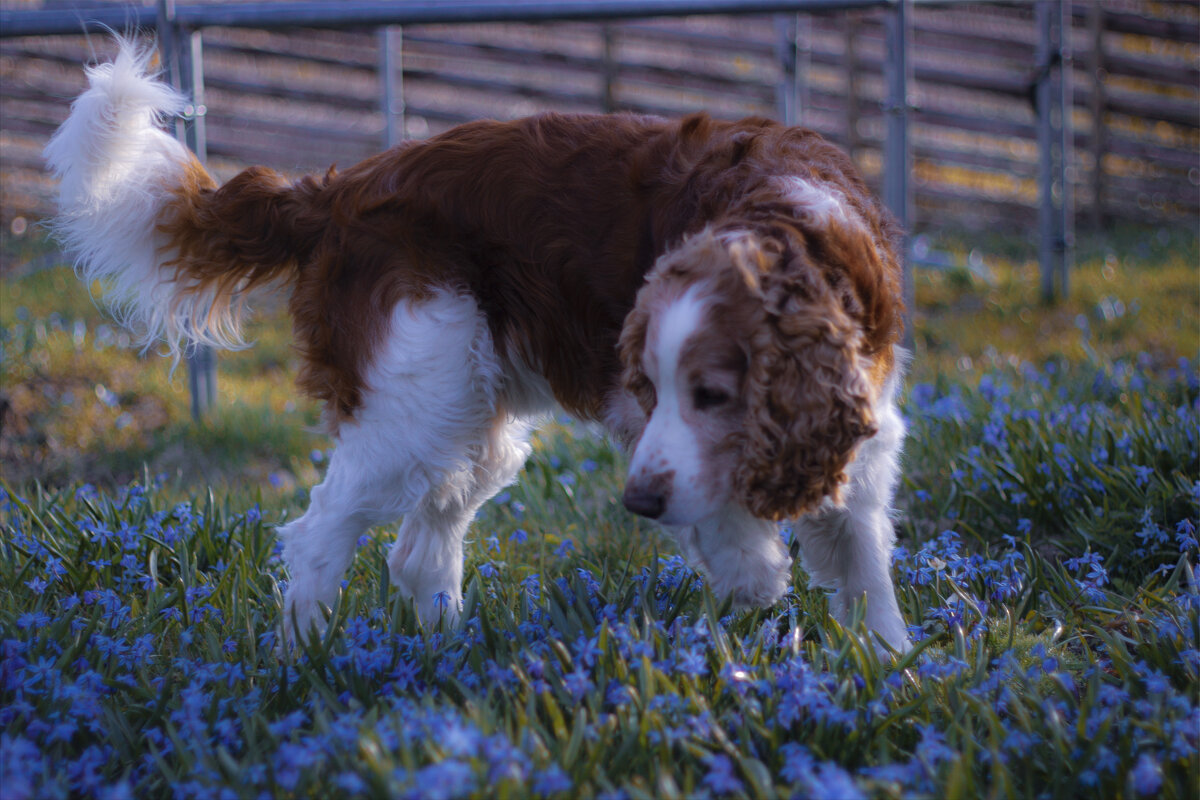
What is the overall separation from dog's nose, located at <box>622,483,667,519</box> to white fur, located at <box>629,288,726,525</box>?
2 centimetres

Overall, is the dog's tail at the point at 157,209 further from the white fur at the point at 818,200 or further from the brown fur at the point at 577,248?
the white fur at the point at 818,200

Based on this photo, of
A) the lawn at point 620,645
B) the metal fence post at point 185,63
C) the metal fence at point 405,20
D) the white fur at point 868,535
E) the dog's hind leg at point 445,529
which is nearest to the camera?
the lawn at point 620,645

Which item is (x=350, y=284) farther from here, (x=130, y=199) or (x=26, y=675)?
(x=26, y=675)

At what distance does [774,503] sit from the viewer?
2217 mm

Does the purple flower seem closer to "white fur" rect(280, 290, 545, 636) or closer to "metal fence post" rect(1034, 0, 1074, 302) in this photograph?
"white fur" rect(280, 290, 545, 636)

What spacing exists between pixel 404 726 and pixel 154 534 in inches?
60.8

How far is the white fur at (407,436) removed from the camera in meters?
2.52

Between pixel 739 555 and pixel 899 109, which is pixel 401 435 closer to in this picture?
pixel 739 555

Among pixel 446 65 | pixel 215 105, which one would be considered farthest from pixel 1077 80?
pixel 215 105

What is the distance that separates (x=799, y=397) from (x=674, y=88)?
7996mm

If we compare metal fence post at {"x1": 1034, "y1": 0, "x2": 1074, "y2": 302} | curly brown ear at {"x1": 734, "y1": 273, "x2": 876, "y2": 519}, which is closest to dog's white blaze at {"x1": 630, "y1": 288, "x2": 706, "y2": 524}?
curly brown ear at {"x1": 734, "y1": 273, "x2": 876, "y2": 519}

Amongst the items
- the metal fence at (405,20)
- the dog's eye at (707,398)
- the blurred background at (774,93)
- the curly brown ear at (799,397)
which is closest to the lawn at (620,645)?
the curly brown ear at (799,397)

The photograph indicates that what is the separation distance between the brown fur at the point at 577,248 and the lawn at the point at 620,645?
481 mm

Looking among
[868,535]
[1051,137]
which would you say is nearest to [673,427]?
[868,535]
